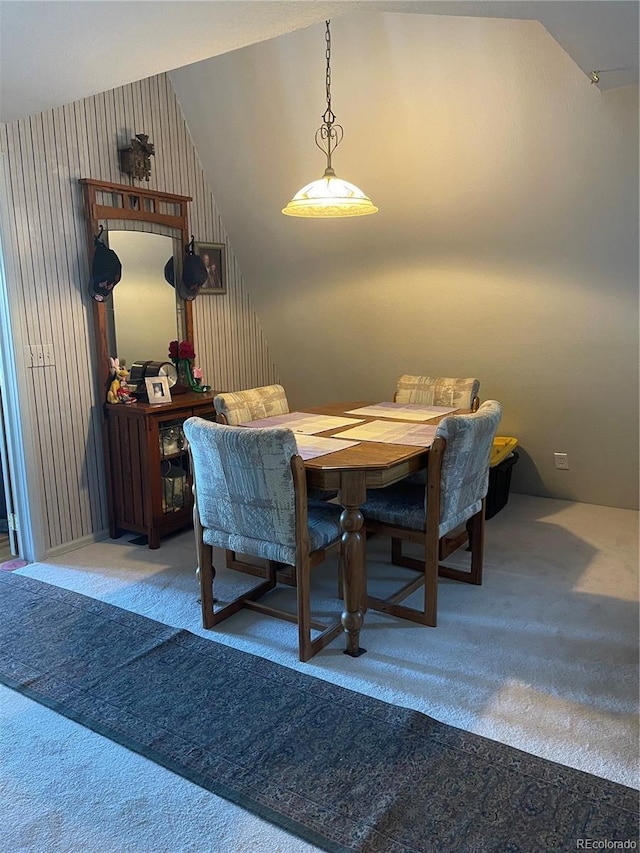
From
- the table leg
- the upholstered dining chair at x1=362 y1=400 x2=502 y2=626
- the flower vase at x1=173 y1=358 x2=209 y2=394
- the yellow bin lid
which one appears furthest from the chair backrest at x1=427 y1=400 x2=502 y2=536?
the flower vase at x1=173 y1=358 x2=209 y2=394

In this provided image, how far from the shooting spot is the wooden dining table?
7.75ft

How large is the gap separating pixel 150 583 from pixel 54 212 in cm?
208

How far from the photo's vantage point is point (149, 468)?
3590mm

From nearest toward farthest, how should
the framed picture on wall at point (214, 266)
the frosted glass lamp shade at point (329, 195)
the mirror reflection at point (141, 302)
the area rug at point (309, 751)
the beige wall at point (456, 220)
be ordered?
the area rug at point (309, 751), the frosted glass lamp shade at point (329, 195), the beige wall at point (456, 220), the mirror reflection at point (141, 302), the framed picture on wall at point (214, 266)

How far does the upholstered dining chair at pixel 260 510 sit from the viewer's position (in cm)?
229

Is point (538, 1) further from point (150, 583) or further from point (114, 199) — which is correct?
point (150, 583)

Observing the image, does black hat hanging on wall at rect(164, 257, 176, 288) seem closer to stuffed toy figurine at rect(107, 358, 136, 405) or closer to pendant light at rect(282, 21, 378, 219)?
stuffed toy figurine at rect(107, 358, 136, 405)

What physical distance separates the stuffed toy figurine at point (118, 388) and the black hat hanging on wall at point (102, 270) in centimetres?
40

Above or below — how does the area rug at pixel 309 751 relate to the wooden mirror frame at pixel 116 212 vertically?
below

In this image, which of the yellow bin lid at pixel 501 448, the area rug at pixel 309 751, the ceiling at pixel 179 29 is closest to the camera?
the area rug at pixel 309 751

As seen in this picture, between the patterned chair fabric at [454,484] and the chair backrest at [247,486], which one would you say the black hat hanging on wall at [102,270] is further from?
the patterned chair fabric at [454,484]

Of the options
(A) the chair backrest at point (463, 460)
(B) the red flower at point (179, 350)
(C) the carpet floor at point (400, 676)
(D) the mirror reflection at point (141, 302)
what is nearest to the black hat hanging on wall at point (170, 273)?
(D) the mirror reflection at point (141, 302)

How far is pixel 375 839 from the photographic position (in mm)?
1636

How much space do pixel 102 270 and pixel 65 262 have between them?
7.9 inches
